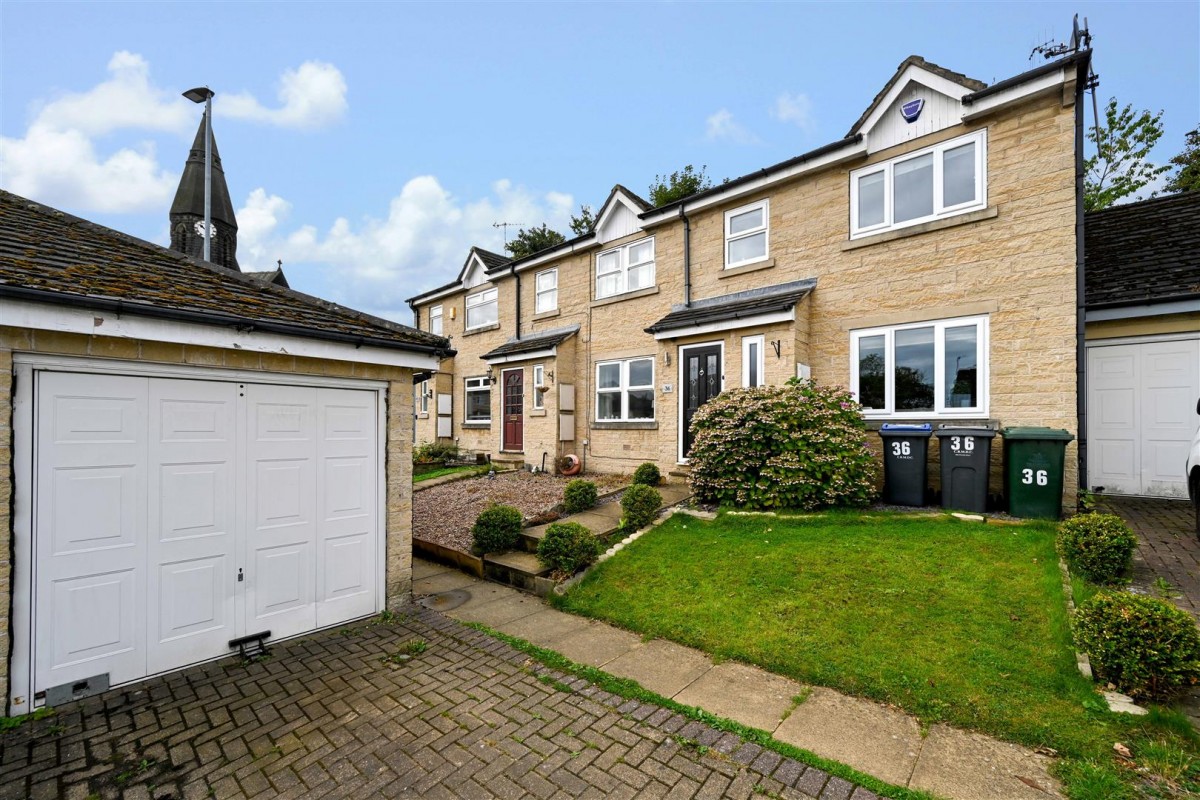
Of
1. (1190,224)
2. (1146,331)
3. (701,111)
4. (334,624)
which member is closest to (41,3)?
(334,624)

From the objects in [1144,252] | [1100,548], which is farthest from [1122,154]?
[1100,548]

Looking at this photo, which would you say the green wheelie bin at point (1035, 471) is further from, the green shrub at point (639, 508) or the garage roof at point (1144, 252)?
the green shrub at point (639, 508)

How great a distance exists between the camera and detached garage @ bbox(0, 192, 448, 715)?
146 inches

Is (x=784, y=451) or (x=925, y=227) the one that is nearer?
(x=784, y=451)

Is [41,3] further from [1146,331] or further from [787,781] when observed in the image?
[1146,331]

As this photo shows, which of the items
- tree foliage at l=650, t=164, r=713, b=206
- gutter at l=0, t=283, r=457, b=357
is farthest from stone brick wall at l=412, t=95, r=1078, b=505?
tree foliage at l=650, t=164, r=713, b=206

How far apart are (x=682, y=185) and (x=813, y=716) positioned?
966 inches

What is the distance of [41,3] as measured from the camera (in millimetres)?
8211

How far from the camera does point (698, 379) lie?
36.5ft

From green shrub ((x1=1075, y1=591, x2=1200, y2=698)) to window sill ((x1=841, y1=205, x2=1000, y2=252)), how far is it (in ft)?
22.9

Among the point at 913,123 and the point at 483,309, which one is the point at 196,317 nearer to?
the point at 913,123

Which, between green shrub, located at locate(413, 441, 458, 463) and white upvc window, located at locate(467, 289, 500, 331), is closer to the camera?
green shrub, located at locate(413, 441, 458, 463)

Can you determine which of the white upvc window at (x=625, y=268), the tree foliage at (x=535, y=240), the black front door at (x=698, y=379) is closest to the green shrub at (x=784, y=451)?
the black front door at (x=698, y=379)

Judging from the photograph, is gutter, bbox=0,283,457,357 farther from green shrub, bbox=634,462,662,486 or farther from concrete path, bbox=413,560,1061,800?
green shrub, bbox=634,462,662,486
